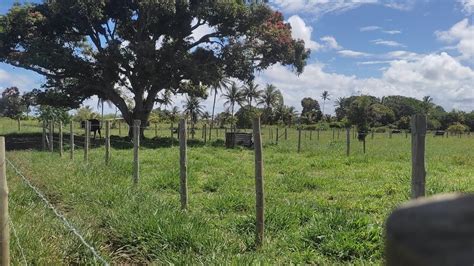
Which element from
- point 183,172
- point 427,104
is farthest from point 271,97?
point 183,172

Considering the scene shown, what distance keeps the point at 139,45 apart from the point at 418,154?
23.9 m

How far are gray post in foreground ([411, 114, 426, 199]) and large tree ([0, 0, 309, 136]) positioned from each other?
23.3m

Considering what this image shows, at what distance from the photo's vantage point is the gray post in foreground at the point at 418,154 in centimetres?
371

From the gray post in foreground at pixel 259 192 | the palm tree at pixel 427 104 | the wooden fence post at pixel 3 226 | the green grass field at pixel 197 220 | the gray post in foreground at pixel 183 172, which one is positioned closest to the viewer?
the wooden fence post at pixel 3 226

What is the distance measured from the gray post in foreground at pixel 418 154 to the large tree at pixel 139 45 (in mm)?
23327

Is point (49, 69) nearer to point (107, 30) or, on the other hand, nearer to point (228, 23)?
point (107, 30)

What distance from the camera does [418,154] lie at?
376 centimetres

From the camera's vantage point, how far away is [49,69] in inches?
1104

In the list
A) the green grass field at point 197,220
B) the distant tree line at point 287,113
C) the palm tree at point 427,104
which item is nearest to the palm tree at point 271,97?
the distant tree line at point 287,113

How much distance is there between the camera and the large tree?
26484 millimetres

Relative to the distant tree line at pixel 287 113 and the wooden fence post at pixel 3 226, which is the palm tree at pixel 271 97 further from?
the wooden fence post at pixel 3 226

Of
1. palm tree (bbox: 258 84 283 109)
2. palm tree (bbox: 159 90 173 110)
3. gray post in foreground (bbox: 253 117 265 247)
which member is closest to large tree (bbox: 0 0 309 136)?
palm tree (bbox: 159 90 173 110)

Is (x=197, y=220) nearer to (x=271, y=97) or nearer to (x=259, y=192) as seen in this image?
(x=259, y=192)

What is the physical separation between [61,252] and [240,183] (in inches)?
268
